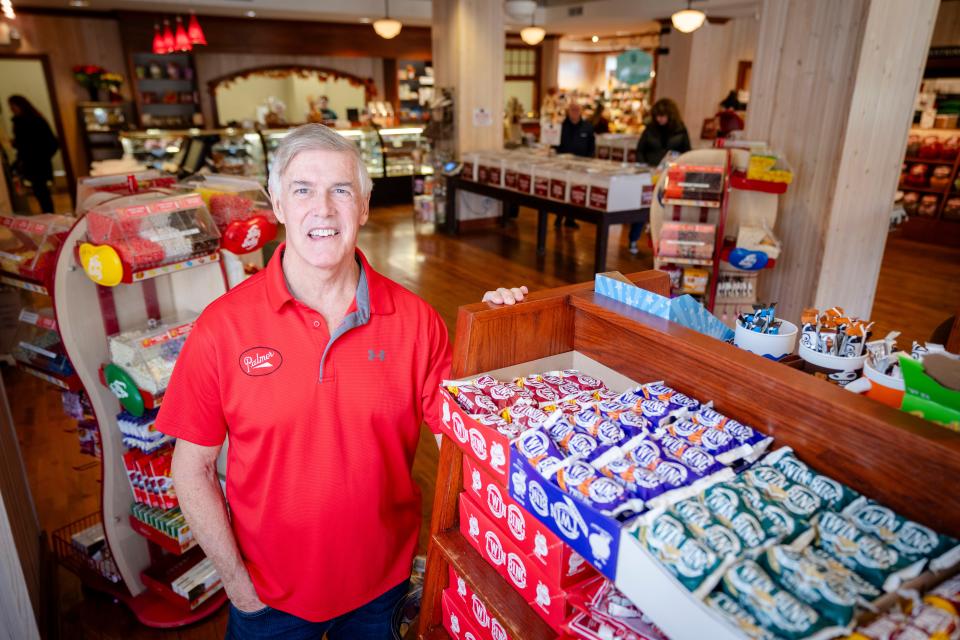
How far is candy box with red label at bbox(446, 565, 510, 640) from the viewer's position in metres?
1.31

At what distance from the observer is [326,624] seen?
157cm

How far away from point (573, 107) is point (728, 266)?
554 cm

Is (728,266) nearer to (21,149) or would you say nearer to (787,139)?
(787,139)

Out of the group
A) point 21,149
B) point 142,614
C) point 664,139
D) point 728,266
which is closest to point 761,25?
point 728,266

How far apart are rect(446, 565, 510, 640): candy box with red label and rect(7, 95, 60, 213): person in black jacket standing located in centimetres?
994

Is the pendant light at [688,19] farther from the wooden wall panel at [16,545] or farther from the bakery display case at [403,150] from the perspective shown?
the wooden wall panel at [16,545]

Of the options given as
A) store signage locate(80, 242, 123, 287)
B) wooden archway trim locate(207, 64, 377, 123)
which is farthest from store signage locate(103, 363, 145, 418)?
wooden archway trim locate(207, 64, 377, 123)

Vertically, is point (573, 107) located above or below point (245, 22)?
below

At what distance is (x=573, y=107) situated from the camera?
8945mm

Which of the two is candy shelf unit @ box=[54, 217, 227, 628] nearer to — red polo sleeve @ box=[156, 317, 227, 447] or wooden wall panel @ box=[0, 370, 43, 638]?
wooden wall panel @ box=[0, 370, 43, 638]

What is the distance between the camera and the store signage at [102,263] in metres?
1.96

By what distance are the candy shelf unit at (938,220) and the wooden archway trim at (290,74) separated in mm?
9762

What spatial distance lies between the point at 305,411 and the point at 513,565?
562mm

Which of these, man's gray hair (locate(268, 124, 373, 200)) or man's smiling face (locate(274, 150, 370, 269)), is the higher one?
man's gray hair (locate(268, 124, 373, 200))
